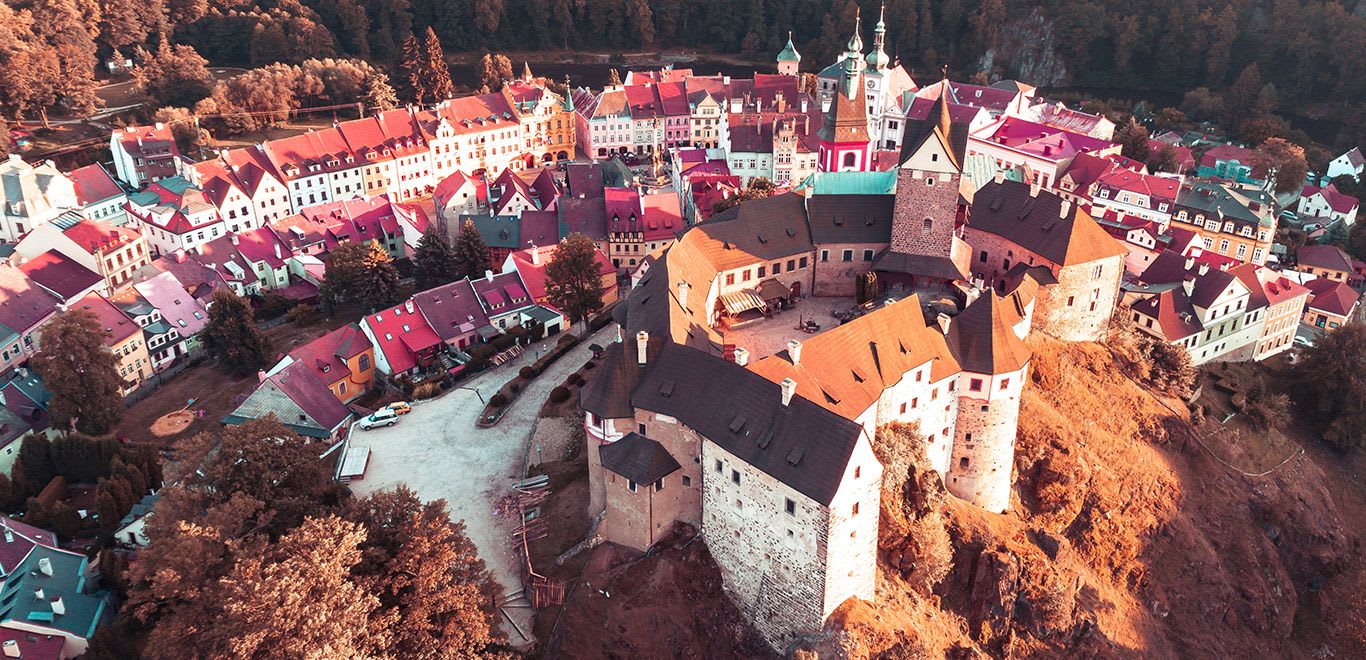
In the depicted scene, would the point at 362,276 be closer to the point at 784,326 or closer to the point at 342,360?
the point at 342,360

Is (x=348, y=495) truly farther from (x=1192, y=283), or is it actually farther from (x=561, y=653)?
(x=1192, y=283)

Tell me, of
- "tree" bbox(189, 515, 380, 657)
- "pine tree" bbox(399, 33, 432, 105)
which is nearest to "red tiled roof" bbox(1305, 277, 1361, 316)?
"tree" bbox(189, 515, 380, 657)

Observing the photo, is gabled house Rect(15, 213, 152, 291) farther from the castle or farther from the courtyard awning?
the courtyard awning

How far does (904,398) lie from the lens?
4284cm

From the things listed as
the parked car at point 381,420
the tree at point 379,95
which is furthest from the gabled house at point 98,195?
the parked car at point 381,420

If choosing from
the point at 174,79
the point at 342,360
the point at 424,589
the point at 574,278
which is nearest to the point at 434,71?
the point at 174,79

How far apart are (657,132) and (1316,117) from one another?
94.3 meters

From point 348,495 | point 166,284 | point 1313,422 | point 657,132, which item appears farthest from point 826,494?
point 657,132

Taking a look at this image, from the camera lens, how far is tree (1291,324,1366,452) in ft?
215

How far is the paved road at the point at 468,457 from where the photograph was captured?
4494cm

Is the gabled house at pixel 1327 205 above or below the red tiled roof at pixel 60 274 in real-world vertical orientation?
below

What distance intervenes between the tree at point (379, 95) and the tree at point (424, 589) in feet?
327

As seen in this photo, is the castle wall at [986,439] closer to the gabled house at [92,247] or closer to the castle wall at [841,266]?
the castle wall at [841,266]

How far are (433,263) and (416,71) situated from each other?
228 ft
